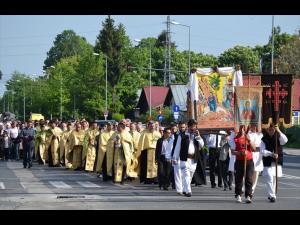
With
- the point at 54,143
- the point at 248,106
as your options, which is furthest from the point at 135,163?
the point at 54,143

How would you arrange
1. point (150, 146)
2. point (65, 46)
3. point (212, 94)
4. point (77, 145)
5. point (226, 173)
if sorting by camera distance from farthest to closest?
point (65, 46) < point (77, 145) < point (212, 94) < point (150, 146) < point (226, 173)

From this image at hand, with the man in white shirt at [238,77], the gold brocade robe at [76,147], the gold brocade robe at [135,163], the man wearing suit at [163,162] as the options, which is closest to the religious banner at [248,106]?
the man wearing suit at [163,162]

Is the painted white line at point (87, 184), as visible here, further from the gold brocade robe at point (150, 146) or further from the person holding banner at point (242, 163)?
the person holding banner at point (242, 163)

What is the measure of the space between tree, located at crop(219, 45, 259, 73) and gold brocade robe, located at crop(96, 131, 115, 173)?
266 ft

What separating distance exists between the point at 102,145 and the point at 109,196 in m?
7.13

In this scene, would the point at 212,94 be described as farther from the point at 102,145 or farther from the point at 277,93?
the point at 277,93

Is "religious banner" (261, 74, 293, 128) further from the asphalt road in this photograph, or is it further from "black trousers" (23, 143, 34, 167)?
"black trousers" (23, 143, 34, 167)

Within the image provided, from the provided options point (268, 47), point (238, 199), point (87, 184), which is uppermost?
point (268, 47)

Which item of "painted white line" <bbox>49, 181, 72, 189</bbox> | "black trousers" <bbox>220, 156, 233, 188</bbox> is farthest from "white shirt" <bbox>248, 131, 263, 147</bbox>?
"painted white line" <bbox>49, 181, 72, 189</bbox>

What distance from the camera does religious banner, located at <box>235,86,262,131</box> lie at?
18828 mm

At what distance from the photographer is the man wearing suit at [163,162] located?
2159 centimetres

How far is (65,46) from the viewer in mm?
151000

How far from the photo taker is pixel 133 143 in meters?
24.4

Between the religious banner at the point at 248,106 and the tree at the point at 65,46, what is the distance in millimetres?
131462
